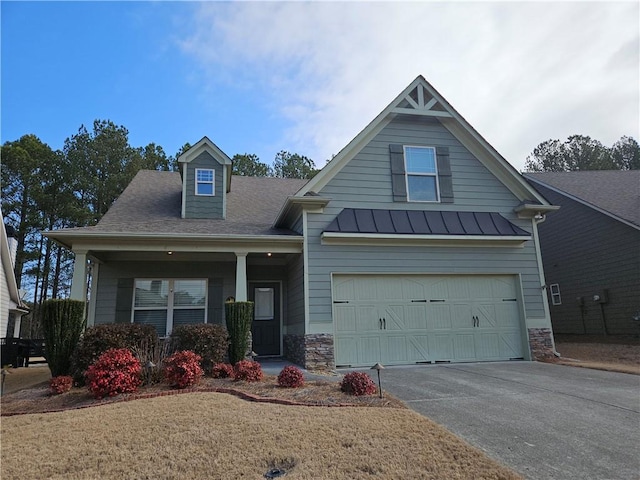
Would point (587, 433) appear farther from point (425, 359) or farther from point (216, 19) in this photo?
point (216, 19)

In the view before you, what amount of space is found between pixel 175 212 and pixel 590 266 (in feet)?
47.8

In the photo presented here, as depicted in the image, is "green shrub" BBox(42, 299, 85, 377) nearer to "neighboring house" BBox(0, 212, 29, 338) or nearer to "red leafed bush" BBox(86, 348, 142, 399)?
"red leafed bush" BBox(86, 348, 142, 399)

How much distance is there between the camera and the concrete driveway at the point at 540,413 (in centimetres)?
372

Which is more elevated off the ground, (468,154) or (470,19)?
(470,19)

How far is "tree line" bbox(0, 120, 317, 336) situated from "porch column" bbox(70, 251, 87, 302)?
15133 millimetres

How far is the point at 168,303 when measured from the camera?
1134 cm

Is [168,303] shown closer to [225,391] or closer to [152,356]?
[152,356]

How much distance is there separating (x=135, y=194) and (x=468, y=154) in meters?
10.2

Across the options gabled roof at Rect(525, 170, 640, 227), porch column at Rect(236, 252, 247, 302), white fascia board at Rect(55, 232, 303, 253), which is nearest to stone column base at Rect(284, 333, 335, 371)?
porch column at Rect(236, 252, 247, 302)

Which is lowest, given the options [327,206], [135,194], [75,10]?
[327,206]

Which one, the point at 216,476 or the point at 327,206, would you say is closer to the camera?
the point at 216,476

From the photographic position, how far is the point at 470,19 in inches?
338

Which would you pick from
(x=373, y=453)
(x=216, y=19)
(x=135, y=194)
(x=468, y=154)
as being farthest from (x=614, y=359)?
(x=135, y=194)

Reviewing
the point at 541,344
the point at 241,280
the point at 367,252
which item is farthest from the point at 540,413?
the point at 241,280
